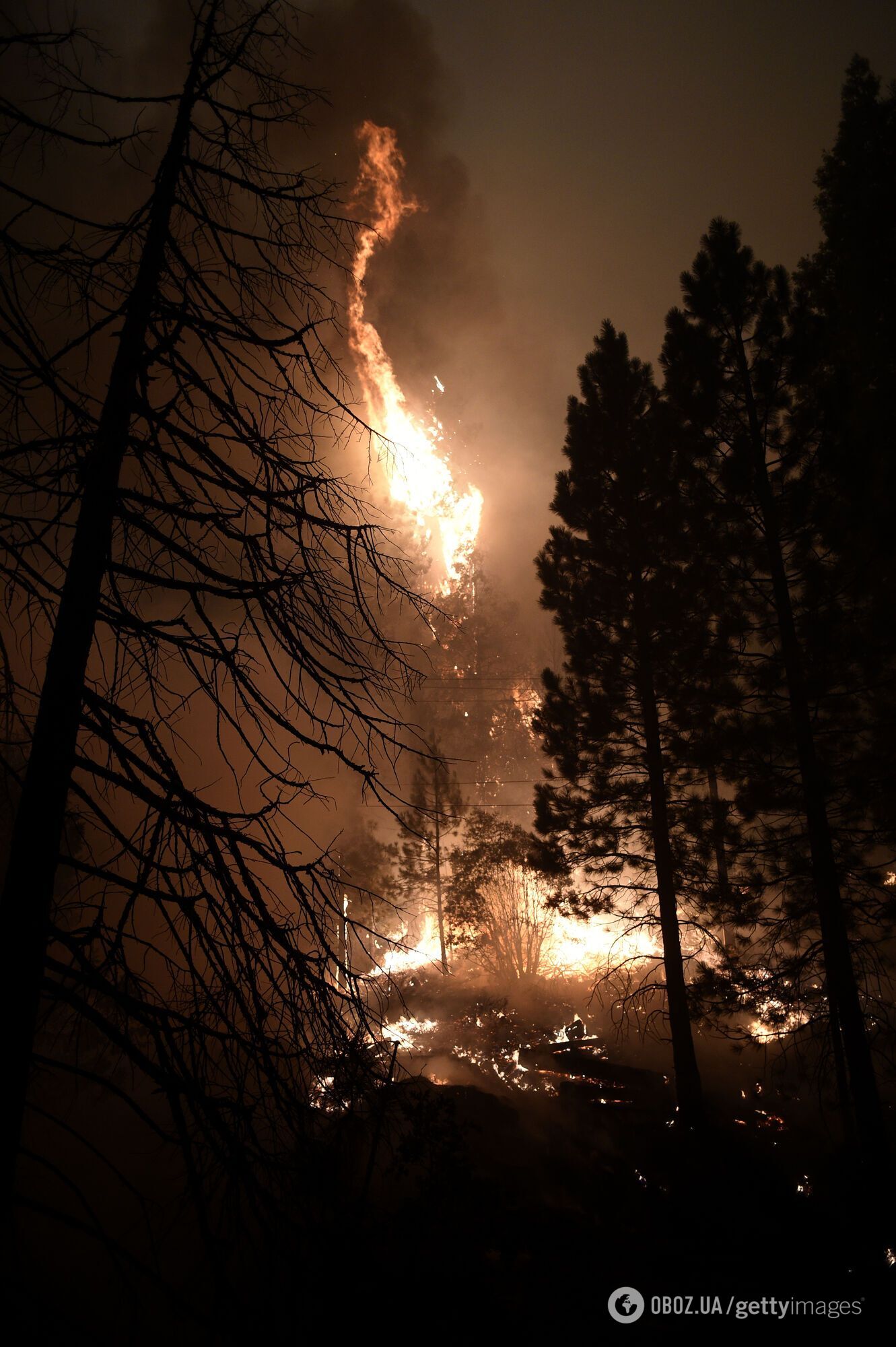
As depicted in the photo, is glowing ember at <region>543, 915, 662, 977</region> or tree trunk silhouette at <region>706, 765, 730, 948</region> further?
glowing ember at <region>543, 915, 662, 977</region>

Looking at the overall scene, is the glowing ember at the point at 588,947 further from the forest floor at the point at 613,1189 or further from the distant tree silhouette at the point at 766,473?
the distant tree silhouette at the point at 766,473

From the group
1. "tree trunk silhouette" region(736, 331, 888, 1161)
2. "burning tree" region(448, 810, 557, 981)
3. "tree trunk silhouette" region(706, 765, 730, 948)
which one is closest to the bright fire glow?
"burning tree" region(448, 810, 557, 981)

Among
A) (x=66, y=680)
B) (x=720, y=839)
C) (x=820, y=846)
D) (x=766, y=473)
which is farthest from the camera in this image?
(x=720, y=839)

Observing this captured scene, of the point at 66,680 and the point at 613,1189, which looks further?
the point at 613,1189

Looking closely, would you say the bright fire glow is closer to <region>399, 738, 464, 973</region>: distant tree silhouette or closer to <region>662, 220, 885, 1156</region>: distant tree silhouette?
<region>399, 738, 464, 973</region>: distant tree silhouette

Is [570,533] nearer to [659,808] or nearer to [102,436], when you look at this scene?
[659,808]

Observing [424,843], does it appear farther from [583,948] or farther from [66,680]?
[66,680]

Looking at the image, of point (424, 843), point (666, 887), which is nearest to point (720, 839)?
point (666, 887)

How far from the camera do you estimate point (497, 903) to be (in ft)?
99.9

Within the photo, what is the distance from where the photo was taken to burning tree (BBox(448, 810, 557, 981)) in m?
28.1

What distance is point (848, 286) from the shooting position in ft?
44.7

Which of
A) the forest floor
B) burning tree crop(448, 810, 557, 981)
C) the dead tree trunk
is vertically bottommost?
the forest floor

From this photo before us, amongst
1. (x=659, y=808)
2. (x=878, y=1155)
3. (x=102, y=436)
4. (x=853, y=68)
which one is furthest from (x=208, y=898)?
(x=853, y=68)

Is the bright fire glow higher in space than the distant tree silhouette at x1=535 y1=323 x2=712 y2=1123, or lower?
lower
